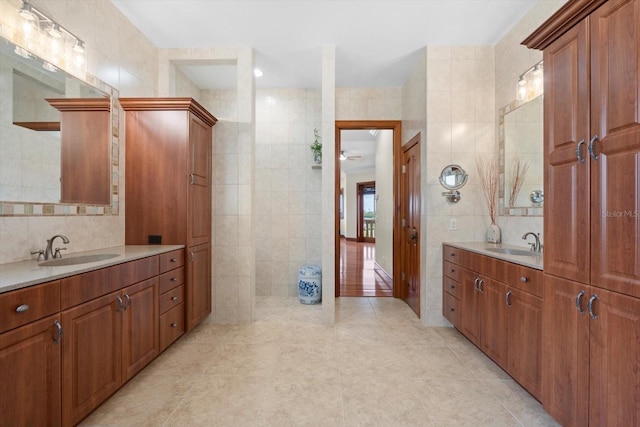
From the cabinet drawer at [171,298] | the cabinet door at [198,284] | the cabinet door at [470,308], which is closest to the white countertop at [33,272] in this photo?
the cabinet drawer at [171,298]

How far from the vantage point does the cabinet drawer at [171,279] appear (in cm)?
228

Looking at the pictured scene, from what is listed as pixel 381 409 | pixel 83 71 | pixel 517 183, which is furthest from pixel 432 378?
pixel 83 71

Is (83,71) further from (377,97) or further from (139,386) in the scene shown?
(377,97)

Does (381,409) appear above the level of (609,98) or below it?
below

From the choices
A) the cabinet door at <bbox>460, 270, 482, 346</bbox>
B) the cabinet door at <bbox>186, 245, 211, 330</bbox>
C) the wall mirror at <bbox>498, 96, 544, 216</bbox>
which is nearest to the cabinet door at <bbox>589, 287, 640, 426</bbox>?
the cabinet door at <bbox>460, 270, 482, 346</bbox>

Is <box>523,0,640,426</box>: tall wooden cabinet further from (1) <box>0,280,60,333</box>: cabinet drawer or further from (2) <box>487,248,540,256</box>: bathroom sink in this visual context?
(1) <box>0,280,60,333</box>: cabinet drawer

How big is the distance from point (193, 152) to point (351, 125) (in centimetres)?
216

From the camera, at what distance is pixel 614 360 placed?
1.20m

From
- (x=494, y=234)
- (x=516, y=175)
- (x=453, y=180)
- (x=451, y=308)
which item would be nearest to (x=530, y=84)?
(x=516, y=175)

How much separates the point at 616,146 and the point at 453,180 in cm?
185

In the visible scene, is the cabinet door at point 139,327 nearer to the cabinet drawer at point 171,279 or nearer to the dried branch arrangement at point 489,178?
the cabinet drawer at point 171,279

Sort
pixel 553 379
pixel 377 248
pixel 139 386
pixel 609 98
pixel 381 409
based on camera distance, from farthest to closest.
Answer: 1. pixel 377 248
2. pixel 139 386
3. pixel 381 409
4. pixel 553 379
5. pixel 609 98

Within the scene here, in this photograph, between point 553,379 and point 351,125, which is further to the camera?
point 351,125

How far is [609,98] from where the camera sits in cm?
123
